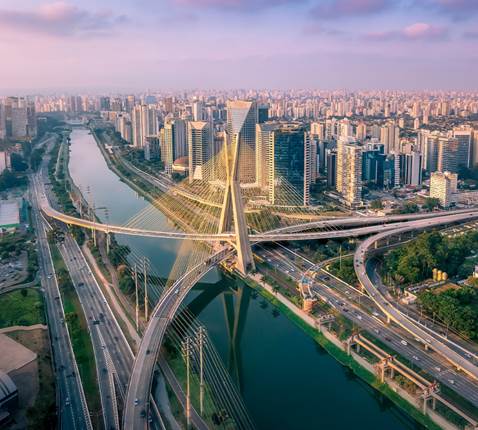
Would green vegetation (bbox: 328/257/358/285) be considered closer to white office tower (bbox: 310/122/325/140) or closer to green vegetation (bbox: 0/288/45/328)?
green vegetation (bbox: 0/288/45/328)

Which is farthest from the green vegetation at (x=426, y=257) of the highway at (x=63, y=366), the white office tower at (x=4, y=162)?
the white office tower at (x=4, y=162)

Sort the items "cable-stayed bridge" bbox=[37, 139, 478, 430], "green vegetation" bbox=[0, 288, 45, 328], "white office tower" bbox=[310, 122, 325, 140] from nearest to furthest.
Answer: "cable-stayed bridge" bbox=[37, 139, 478, 430], "green vegetation" bbox=[0, 288, 45, 328], "white office tower" bbox=[310, 122, 325, 140]

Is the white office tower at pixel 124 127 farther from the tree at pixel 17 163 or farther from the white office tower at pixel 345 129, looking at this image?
the white office tower at pixel 345 129

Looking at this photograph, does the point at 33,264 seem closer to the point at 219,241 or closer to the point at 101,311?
the point at 101,311

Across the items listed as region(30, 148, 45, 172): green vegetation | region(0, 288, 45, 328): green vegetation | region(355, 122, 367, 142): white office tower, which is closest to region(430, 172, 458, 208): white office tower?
region(355, 122, 367, 142): white office tower

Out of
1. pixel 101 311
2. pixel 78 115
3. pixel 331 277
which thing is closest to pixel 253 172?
pixel 331 277

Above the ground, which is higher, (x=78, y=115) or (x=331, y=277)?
(x=78, y=115)
